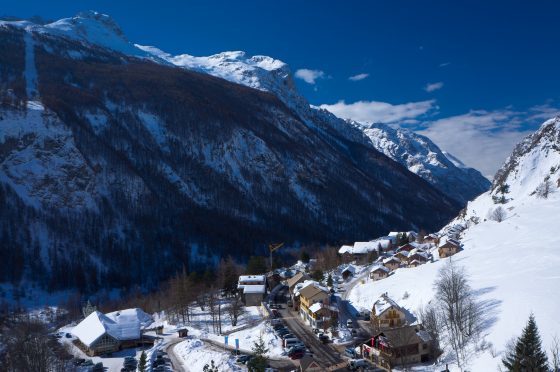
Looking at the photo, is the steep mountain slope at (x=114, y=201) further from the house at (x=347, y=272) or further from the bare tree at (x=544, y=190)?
the bare tree at (x=544, y=190)

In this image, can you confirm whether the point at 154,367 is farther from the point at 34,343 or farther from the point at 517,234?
the point at 517,234

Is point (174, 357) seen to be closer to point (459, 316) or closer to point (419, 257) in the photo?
point (459, 316)

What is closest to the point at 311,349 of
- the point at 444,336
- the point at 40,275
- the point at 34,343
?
the point at 444,336

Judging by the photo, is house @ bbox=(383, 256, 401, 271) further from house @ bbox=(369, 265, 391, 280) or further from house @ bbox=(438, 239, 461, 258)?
house @ bbox=(438, 239, 461, 258)

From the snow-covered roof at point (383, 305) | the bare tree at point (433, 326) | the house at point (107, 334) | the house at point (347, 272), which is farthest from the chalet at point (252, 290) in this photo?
the bare tree at point (433, 326)

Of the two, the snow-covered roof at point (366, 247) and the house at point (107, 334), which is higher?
the snow-covered roof at point (366, 247)

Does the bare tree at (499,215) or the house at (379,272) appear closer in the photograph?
the house at (379,272)

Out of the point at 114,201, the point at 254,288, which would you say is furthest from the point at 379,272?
the point at 114,201
